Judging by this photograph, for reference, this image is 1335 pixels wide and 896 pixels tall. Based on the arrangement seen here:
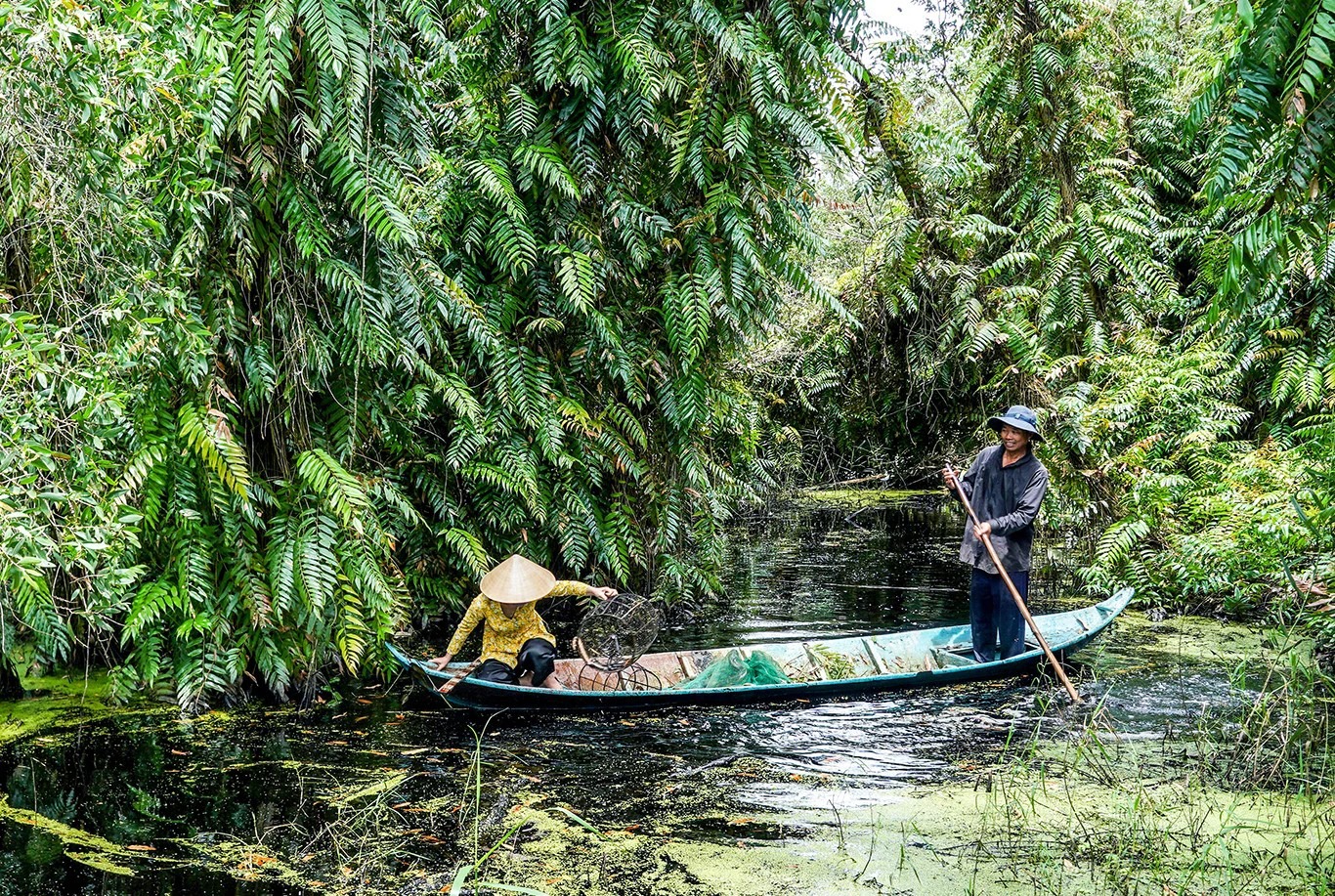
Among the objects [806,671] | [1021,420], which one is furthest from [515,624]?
[1021,420]

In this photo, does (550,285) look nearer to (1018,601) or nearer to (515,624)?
(515,624)

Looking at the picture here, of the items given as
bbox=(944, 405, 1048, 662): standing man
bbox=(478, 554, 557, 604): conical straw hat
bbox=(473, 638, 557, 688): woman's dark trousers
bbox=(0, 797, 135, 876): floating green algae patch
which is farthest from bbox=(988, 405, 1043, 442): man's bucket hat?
bbox=(0, 797, 135, 876): floating green algae patch

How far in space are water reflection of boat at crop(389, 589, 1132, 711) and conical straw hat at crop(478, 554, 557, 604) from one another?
534 millimetres

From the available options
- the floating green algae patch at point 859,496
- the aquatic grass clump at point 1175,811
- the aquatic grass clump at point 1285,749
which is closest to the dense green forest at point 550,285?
the aquatic grass clump at point 1285,749

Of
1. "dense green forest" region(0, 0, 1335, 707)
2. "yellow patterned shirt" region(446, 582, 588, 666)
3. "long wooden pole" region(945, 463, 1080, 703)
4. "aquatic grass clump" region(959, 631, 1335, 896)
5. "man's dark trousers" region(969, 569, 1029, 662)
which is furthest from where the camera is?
"man's dark trousers" region(969, 569, 1029, 662)

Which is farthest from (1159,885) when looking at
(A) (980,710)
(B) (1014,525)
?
(B) (1014,525)

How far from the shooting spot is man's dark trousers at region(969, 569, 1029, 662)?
7.07 m

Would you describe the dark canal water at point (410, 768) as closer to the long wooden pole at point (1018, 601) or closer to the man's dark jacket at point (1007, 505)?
the long wooden pole at point (1018, 601)

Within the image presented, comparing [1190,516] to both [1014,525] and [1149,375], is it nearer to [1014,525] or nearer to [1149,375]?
[1149,375]

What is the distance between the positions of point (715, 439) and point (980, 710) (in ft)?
16.0

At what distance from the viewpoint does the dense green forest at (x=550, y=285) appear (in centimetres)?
452

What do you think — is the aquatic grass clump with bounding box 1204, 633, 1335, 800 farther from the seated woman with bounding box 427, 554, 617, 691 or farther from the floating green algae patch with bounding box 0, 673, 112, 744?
the floating green algae patch with bounding box 0, 673, 112, 744

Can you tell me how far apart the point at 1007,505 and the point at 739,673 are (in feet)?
6.79

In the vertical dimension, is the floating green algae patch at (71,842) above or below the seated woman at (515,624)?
below
